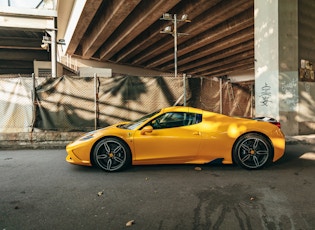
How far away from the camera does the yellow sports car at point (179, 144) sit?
16.2 feet

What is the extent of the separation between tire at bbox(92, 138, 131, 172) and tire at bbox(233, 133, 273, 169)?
6.89ft

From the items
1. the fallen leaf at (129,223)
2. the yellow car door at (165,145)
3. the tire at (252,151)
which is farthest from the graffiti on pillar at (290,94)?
the fallen leaf at (129,223)

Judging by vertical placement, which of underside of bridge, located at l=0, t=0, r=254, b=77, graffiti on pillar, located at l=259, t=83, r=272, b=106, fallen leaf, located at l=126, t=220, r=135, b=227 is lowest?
fallen leaf, located at l=126, t=220, r=135, b=227

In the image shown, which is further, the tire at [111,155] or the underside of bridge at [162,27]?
the underside of bridge at [162,27]

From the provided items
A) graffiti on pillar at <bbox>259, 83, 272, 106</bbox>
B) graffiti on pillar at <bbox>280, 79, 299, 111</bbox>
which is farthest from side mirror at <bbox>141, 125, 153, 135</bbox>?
graffiti on pillar at <bbox>280, 79, 299, 111</bbox>

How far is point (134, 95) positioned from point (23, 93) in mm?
3438

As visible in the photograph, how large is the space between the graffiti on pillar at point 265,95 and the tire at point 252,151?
5.16 meters

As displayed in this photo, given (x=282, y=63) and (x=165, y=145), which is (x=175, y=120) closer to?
(x=165, y=145)

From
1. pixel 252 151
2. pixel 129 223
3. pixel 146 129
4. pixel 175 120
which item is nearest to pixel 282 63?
pixel 252 151

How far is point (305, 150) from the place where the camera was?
6.95m

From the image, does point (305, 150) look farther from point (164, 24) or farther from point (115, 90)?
point (164, 24)

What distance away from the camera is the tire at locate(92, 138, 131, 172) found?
16.2 feet

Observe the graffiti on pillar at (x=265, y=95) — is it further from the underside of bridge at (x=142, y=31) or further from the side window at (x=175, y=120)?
the underside of bridge at (x=142, y=31)

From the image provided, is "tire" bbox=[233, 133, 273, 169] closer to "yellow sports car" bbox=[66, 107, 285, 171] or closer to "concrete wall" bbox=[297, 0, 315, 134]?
"yellow sports car" bbox=[66, 107, 285, 171]
